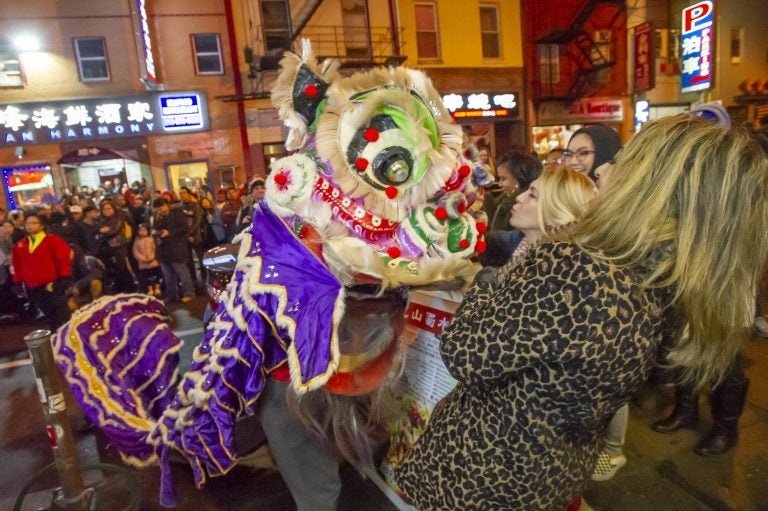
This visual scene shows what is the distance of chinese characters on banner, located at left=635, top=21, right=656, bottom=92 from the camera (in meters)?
16.5

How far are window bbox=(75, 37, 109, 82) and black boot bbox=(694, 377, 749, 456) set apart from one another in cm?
1639

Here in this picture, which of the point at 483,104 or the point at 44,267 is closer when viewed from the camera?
the point at 44,267

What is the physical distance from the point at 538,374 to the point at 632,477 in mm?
2264

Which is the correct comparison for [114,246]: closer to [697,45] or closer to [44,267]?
[44,267]

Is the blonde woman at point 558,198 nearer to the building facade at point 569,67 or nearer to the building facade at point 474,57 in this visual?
the building facade at point 474,57

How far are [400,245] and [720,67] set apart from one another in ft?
67.4

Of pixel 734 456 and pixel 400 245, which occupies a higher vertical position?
pixel 400 245

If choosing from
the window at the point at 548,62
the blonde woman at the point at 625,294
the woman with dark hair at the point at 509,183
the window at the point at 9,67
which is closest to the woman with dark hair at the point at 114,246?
the woman with dark hair at the point at 509,183

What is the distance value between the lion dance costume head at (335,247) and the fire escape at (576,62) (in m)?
16.5

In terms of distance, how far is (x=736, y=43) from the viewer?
17844 mm

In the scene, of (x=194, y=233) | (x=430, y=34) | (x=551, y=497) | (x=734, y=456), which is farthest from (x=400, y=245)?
(x=430, y=34)

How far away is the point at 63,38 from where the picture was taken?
46.6 feet

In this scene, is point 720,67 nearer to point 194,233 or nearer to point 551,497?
point 194,233

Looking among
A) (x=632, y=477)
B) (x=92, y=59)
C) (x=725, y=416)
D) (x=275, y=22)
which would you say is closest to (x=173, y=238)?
(x=632, y=477)
